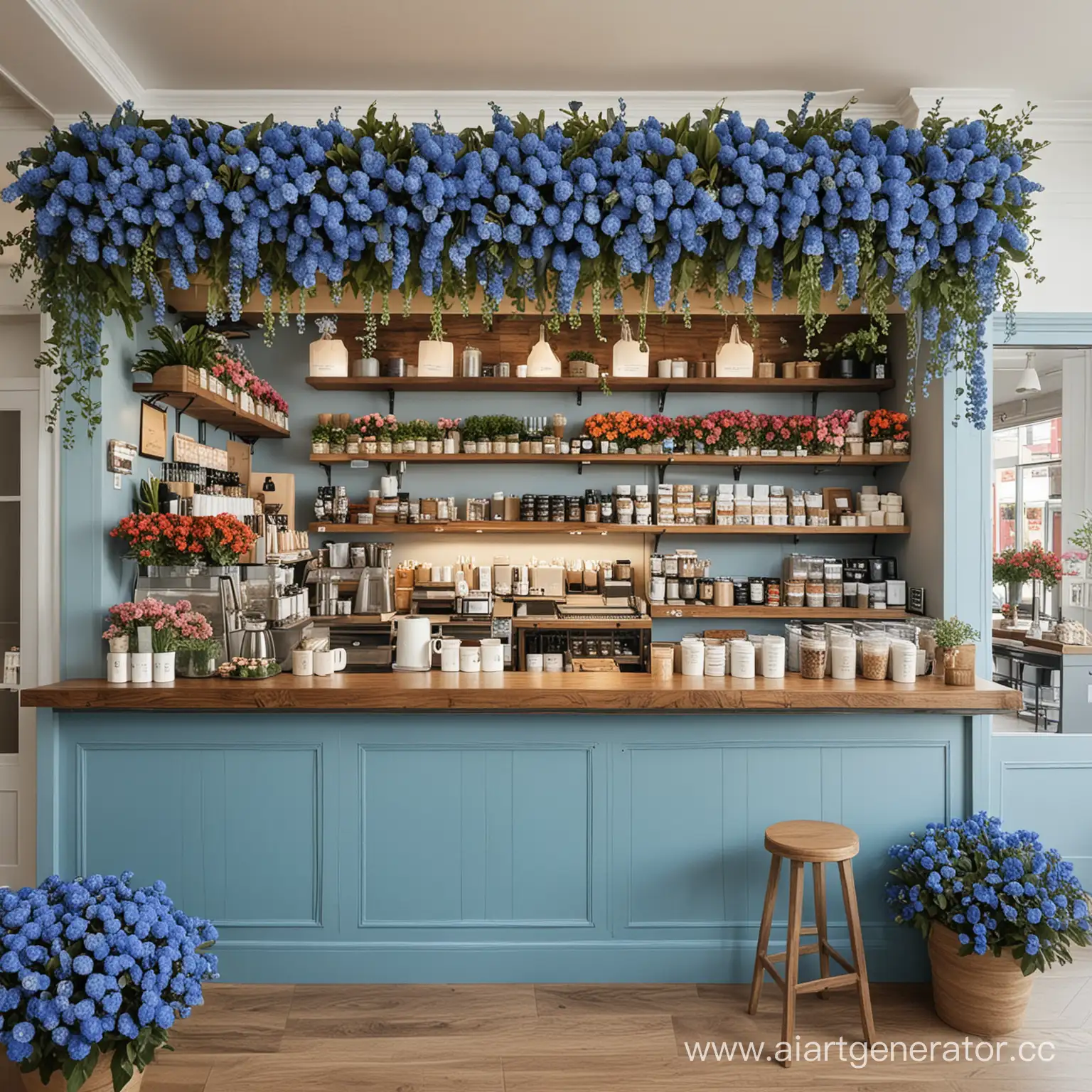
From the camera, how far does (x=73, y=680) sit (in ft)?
11.8

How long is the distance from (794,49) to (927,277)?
152 centimetres

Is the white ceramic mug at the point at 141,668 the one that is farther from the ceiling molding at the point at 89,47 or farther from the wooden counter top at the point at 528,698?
the ceiling molding at the point at 89,47

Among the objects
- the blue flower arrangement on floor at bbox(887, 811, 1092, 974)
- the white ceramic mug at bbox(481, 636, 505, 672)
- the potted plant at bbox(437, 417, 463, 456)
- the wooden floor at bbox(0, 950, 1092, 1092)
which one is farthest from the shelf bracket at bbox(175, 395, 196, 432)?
the blue flower arrangement on floor at bbox(887, 811, 1092, 974)

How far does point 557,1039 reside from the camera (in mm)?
3012

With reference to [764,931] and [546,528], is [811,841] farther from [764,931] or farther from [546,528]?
[546,528]

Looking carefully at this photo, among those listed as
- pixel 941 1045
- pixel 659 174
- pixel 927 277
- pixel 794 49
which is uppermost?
pixel 794 49

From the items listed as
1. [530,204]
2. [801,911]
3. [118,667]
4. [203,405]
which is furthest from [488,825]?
[203,405]

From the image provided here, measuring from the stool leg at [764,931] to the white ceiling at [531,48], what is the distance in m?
3.19

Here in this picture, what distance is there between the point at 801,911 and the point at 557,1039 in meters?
0.95

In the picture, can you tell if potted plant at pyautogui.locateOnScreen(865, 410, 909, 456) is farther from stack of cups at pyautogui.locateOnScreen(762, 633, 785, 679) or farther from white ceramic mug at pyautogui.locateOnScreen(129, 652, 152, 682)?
white ceramic mug at pyautogui.locateOnScreen(129, 652, 152, 682)

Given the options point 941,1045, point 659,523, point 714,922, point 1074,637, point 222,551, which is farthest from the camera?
point 659,523

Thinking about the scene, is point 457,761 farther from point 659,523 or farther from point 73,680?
point 659,523

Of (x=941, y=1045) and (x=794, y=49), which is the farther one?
(x=794, y=49)

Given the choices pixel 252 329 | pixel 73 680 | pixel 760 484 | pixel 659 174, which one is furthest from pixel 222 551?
pixel 760 484
